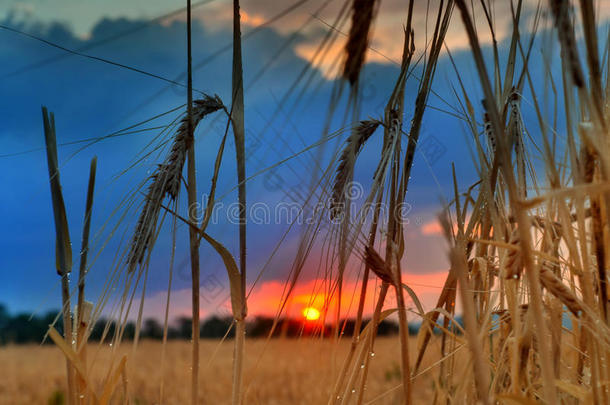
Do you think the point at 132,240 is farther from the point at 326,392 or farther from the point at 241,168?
the point at 326,392

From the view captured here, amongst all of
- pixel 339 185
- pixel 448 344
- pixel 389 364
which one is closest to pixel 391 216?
pixel 339 185

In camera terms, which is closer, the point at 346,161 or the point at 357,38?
the point at 357,38

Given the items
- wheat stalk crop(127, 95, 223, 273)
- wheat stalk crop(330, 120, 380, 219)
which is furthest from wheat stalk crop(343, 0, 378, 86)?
wheat stalk crop(127, 95, 223, 273)

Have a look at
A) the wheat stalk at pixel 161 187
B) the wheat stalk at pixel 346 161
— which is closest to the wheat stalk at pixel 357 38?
the wheat stalk at pixel 346 161

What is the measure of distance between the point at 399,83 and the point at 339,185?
0.20 metres

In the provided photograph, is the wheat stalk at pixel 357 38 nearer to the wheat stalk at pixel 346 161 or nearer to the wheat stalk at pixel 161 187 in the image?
the wheat stalk at pixel 346 161

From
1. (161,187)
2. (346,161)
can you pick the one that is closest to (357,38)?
(346,161)

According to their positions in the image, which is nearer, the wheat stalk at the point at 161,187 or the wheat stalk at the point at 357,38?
the wheat stalk at the point at 357,38

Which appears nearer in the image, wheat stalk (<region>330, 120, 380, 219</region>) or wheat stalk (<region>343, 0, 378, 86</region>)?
wheat stalk (<region>343, 0, 378, 86</region>)

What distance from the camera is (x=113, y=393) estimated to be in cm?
94

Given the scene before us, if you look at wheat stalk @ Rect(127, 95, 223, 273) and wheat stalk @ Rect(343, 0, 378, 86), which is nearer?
wheat stalk @ Rect(343, 0, 378, 86)

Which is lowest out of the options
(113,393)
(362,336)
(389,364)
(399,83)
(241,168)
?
(389,364)

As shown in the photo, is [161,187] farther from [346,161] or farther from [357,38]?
[357,38]

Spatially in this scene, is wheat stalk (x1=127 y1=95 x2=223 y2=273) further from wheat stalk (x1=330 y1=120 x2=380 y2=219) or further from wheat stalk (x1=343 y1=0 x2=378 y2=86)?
wheat stalk (x1=343 y1=0 x2=378 y2=86)
